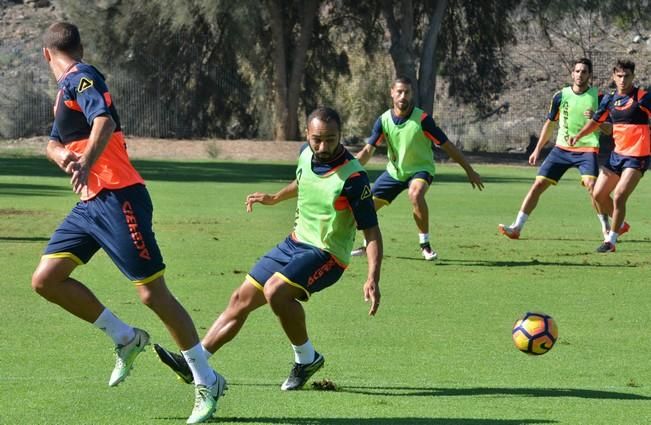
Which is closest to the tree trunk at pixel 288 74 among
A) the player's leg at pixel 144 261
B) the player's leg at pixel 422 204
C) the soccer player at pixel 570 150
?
the soccer player at pixel 570 150

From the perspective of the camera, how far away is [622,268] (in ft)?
51.4

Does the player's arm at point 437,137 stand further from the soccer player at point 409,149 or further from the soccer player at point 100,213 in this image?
the soccer player at point 100,213

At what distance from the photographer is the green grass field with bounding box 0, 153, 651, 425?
25.8 ft

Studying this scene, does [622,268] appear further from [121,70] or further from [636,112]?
[121,70]

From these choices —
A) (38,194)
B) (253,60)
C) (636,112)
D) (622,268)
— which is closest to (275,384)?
(622,268)

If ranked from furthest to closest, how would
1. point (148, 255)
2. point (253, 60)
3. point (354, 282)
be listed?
point (253, 60) → point (354, 282) → point (148, 255)

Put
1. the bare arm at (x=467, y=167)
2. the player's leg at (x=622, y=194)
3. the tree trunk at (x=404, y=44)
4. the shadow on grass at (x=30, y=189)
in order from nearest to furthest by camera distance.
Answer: the bare arm at (x=467, y=167) < the player's leg at (x=622, y=194) < the shadow on grass at (x=30, y=189) < the tree trunk at (x=404, y=44)

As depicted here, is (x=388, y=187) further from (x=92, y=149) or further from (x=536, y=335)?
(x=92, y=149)

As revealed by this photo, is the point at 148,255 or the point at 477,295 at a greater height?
the point at 148,255

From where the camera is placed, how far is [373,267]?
811cm

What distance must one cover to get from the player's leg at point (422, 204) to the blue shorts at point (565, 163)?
2294 millimetres

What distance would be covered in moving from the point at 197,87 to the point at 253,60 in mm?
3521

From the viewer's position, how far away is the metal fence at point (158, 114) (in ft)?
171

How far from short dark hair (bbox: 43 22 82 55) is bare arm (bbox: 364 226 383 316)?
6.76ft
